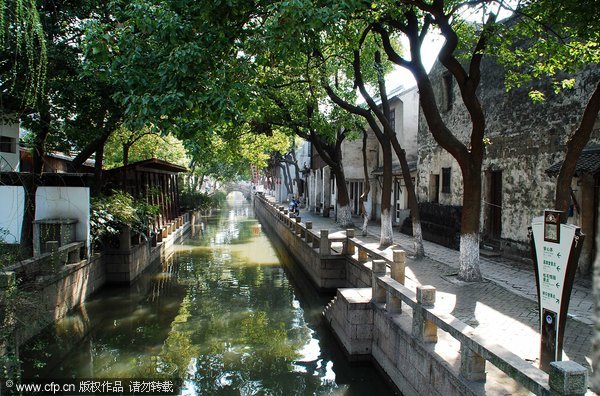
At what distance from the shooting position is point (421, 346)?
6.14 metres

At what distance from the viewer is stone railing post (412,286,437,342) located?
20.4 feet

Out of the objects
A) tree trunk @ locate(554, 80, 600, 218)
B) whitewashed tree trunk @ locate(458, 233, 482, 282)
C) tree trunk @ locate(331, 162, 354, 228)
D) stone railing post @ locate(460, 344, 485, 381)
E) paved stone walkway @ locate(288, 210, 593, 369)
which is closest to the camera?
stone railing post @ locate(460, 344, 485, 381)

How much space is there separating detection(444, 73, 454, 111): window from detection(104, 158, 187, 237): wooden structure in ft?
36.5

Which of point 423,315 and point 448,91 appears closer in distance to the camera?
point 423,315

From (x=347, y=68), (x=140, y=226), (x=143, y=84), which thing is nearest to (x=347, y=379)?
(x=143, y=84)

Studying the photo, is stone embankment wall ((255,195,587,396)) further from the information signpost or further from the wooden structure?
the wooden structure

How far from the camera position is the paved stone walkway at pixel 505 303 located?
6.71 metres

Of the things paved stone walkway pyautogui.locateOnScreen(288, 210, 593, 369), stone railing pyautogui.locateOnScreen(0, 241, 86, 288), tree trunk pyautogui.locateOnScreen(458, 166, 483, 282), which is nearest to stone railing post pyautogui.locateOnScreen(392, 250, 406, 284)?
paved stone walkway pyautogui.locateOnScreen(288, 210, 593, 369)

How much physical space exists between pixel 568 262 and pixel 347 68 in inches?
501

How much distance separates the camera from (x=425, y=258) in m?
13.6

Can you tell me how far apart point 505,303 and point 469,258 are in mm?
1592

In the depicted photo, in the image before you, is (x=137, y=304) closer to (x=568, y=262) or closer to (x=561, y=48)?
(x=568, y=262)

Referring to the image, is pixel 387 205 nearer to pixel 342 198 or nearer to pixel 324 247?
pixel 324 247

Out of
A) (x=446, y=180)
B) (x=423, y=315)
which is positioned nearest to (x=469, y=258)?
(x=423, y=315)
